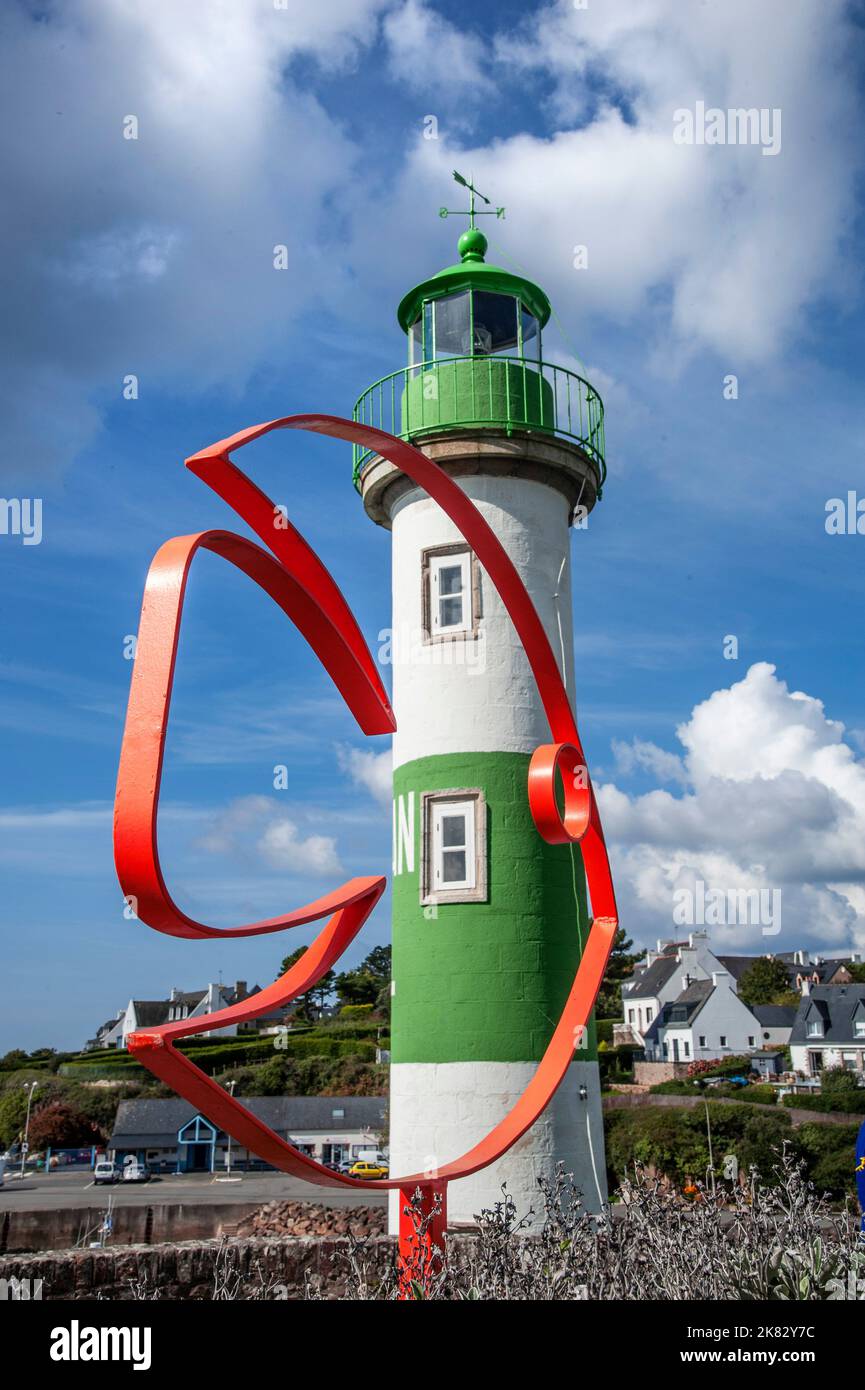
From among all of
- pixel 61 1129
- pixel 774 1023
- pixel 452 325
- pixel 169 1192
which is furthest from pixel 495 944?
pixel 774 1023

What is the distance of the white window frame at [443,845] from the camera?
1562cm

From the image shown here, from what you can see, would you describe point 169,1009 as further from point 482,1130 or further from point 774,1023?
point 482,1130

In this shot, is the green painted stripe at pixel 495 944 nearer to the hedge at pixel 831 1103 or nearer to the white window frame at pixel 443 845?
the white window frame at pixel 443 845

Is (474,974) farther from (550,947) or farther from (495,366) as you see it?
(495,366)

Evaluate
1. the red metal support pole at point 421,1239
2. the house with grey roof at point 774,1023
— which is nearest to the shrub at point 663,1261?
the red metal support pole at point 421,1239

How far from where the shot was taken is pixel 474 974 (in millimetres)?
15250

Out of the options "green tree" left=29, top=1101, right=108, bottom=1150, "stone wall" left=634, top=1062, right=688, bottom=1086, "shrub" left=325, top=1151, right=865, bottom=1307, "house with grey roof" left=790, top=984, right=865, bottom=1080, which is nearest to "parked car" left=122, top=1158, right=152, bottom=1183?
"green tree" left=29, top=1101, right=108, bottom=1150

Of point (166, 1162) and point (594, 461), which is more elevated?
point (594, 461)

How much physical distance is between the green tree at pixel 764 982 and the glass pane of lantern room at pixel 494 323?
283ft

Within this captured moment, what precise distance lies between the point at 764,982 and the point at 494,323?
89.6 m

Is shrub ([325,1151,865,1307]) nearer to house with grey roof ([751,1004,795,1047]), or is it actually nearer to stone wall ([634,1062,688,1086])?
stone wall ([634,1062,688,1086])

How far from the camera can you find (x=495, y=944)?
603 inches
